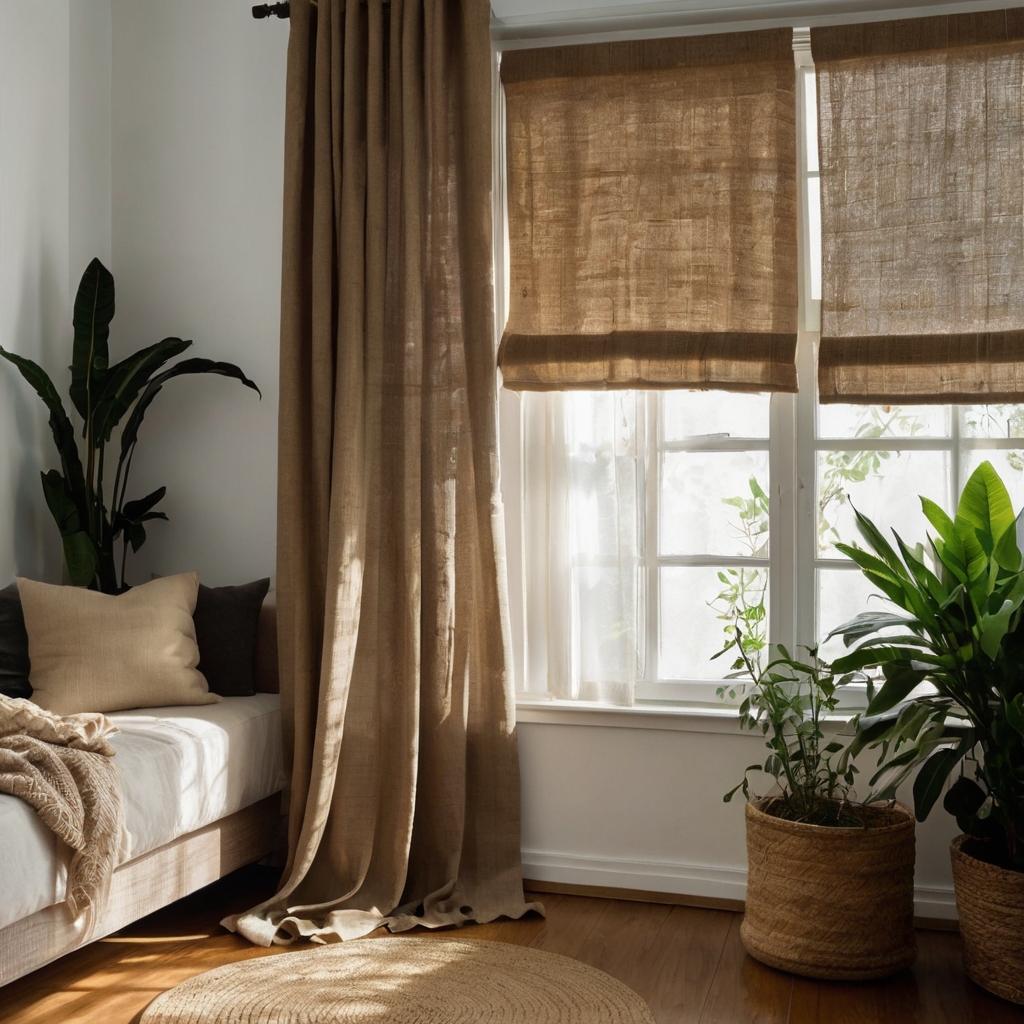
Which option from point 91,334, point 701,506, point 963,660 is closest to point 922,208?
point 701,506

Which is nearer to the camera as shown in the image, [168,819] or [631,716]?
[168,819]

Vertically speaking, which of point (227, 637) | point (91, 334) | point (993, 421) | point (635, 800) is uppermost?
point (91, 334)

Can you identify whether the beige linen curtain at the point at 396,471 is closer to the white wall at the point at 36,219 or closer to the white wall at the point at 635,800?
the white wall at the point at 635,800

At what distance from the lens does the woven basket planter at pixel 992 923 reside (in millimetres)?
2336

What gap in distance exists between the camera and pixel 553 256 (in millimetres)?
3096

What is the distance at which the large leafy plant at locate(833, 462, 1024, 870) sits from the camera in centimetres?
235

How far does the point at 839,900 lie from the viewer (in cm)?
247

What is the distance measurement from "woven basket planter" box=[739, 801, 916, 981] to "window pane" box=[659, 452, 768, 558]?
2.75 feet

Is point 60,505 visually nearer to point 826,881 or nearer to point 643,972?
point 643,972

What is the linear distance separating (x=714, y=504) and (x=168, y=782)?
163 centimetres

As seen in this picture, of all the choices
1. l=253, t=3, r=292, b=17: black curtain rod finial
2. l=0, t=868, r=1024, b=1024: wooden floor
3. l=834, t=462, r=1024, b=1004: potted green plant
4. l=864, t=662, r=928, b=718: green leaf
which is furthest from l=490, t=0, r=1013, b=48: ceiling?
l=0, t=868, r=1024, b=1024: wooden floor

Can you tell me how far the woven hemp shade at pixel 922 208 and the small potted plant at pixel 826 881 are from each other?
0.87m

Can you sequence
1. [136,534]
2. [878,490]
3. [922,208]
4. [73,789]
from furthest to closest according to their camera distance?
[136,534] < [878,490] < [922,208] < [73,789]

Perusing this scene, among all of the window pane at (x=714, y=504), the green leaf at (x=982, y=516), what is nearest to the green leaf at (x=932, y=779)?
the green leaf at (x=982, y=516)
